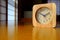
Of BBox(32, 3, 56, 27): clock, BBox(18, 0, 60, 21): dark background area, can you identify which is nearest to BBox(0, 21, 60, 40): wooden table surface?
BBox(32, 3, 56, 27): clock

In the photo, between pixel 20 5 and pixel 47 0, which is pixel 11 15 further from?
pixel 47 0

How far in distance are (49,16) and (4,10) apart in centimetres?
196

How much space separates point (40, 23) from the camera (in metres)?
0.84

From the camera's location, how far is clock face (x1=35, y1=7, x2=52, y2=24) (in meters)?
0.85

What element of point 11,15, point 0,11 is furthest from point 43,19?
point 11,15

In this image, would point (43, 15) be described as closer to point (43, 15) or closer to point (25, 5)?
point (43, 15)

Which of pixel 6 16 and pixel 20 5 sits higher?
pixel 20 5

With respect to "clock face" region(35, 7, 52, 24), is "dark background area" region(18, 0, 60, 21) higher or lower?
higher

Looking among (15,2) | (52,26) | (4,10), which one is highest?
(15,2)

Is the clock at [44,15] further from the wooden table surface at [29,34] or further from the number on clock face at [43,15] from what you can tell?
the wooden table surface at [29,34]

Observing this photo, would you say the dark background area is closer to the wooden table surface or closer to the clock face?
the clock face

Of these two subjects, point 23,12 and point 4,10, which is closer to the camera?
point 4,10

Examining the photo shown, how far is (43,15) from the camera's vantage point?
88 cm

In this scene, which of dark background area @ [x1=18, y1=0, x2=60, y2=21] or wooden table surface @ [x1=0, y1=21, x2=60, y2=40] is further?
dark background area @ [x1=18, y1=0, x2=60, y2=21]
